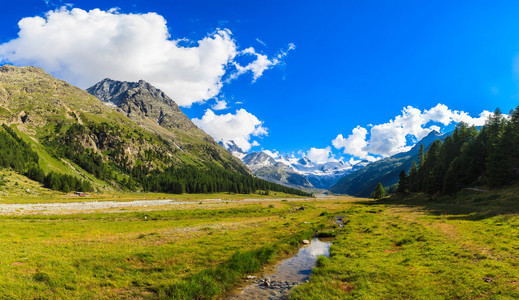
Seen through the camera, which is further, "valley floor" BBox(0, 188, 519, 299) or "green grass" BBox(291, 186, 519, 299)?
"valley floor" BBox(0, 188, 519, 299)

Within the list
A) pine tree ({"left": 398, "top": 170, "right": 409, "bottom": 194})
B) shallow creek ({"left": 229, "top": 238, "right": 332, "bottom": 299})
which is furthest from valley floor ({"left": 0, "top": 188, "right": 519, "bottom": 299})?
pine tree ({"left": 398, "top": 170, "right": 409, "bottom": 194})

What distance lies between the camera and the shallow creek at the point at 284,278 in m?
14.3

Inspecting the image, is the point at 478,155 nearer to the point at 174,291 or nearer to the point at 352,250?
the point at 352,250

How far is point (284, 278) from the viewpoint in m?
17.3

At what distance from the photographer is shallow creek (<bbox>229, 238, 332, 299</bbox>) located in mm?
14336

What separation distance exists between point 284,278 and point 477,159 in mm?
96639

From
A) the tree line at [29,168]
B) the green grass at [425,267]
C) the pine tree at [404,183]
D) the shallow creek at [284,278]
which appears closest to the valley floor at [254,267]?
the green grass at [425,267]

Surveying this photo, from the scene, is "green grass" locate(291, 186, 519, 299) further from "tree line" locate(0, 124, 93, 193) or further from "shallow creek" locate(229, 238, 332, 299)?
"tree line" locate(0, 124, 93, 193)

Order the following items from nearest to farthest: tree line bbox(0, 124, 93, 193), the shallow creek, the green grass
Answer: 1. the green grass
2. the shallow creek
3. tree line bbox(0, 124, 93, 193)

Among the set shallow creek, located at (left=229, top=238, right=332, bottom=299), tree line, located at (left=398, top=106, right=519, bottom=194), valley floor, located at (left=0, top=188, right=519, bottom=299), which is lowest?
shallow creek, located at (left=229, top=238, right=332, bottom=299)

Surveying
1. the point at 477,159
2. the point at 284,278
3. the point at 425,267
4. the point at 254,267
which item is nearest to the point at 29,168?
the point at 254,267

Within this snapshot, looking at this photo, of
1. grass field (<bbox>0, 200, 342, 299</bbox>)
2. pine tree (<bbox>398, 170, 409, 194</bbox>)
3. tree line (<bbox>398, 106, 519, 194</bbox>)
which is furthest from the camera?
pine tree (<bbox>398, 170, 409, 194</bbox>)

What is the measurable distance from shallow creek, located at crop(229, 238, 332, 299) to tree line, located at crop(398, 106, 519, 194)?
71554 millimetres

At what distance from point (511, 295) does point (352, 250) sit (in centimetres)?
1357
